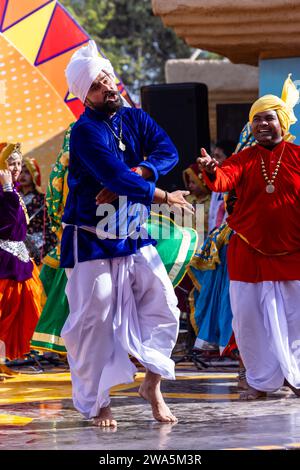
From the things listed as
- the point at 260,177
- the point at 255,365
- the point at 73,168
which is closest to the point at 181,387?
the point at 255,365

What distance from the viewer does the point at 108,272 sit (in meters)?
6.46

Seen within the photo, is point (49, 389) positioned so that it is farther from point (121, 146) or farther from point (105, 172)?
point (105, 172)

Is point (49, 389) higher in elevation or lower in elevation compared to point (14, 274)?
lower

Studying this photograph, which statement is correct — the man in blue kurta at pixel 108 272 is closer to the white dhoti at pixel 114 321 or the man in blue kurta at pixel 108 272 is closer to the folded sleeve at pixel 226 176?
the white dhoti at pixel 114 321

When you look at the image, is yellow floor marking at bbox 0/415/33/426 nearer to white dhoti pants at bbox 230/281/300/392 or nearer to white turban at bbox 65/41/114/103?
white dhoti pants at bbox 230/281/300/392

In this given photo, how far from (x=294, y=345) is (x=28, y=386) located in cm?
215

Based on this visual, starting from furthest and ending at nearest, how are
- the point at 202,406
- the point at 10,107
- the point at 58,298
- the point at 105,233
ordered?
the point at 10,107, the point at 58,298, the point at 202,406, the point at 105,233

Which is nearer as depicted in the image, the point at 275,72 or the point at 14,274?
the point at 14,274

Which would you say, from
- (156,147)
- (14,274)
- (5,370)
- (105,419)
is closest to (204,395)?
(105,419)

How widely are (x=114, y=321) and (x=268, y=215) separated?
1.55 metres

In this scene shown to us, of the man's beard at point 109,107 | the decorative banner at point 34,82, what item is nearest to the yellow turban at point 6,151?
the man's beard at point 109,107

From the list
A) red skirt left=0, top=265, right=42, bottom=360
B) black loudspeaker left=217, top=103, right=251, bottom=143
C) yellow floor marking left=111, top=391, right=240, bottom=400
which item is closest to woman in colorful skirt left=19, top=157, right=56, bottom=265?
red skirt left=0, top=265, right=42, bottom=360

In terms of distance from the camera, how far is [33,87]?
13531mm
